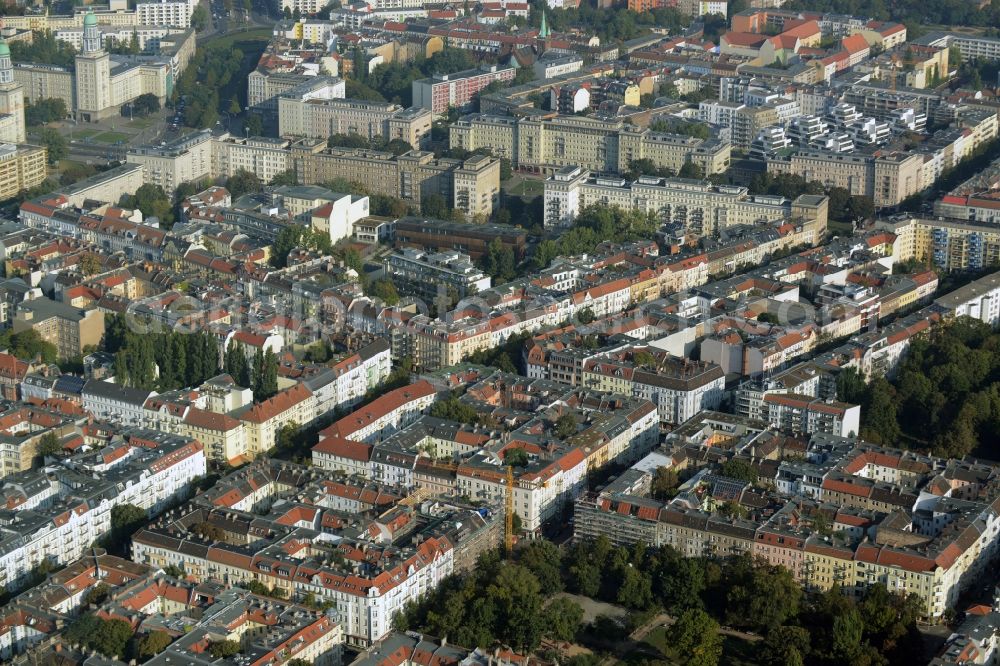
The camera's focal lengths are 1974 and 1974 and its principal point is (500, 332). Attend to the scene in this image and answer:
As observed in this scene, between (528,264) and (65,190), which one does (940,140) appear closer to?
(528,264)

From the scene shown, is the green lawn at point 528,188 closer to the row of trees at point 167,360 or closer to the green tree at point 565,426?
the row of trees at point 167,360

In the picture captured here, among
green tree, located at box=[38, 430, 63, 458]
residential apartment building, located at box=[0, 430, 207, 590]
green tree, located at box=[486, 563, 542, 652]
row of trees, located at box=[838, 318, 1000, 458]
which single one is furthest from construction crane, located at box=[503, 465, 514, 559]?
green tree, located at box=[38, 430, 63, 458]

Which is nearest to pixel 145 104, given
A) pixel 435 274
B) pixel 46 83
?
pixel 46 83

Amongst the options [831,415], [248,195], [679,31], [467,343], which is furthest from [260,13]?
[831,415]

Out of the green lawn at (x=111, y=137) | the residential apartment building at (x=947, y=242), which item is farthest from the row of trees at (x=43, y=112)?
the residential apartment building at (x=947, y=242)

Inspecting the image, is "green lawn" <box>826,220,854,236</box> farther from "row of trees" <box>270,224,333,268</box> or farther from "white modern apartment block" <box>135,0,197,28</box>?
"white modern apartment block" <box>135,0,197,28</box>

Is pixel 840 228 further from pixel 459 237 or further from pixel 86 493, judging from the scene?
pixel 86 493
